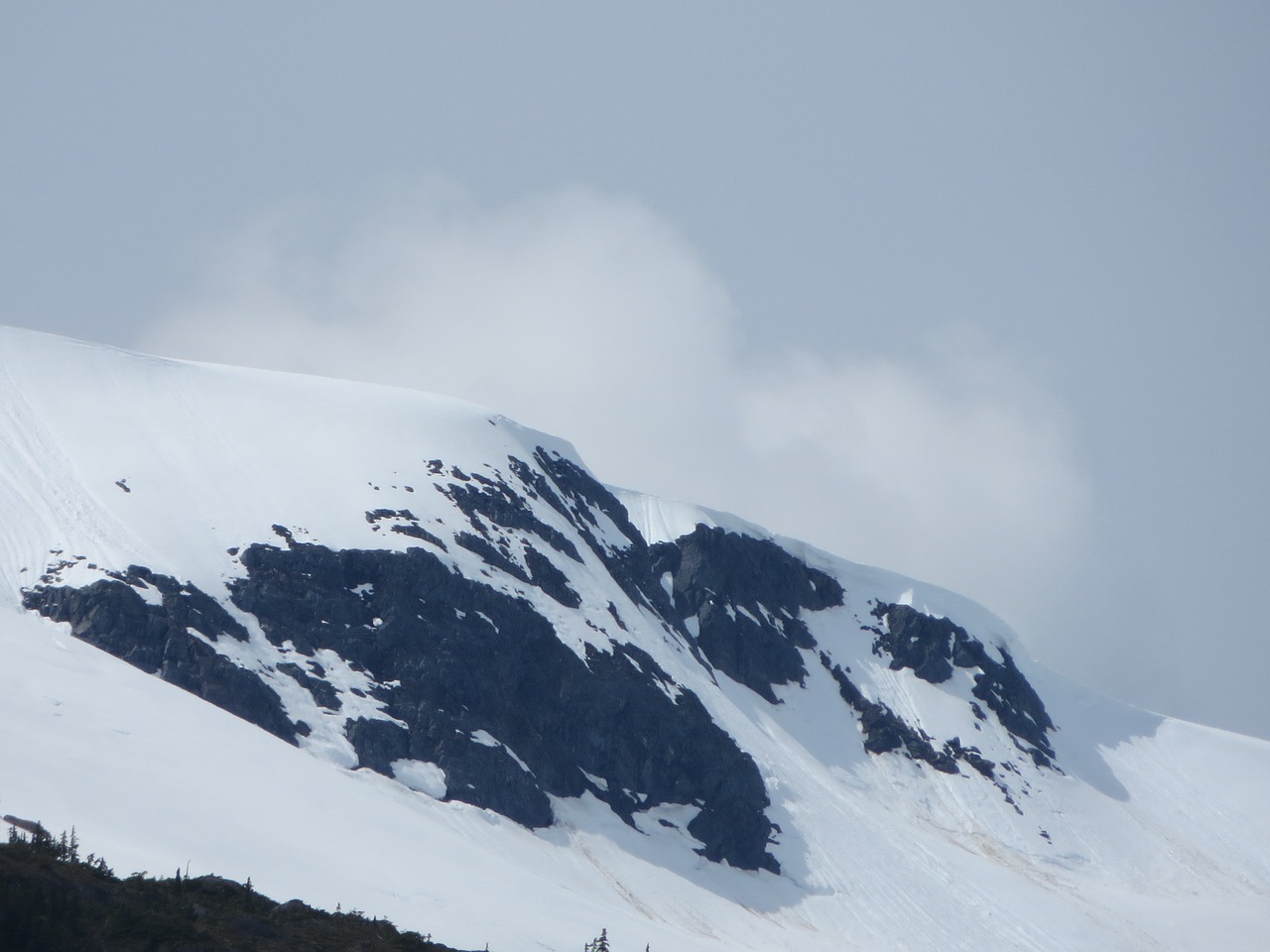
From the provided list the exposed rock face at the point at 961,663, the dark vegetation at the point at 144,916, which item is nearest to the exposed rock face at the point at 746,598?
the exposed rock face at the point at 961,663

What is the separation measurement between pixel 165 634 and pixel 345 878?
1147 inches

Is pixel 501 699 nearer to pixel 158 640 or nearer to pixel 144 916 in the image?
pixel 158 640

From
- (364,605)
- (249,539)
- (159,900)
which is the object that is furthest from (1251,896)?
(159,900)

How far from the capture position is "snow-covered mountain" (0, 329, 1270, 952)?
52344mm

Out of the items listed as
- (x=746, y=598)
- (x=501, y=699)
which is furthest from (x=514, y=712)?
(x=746, y=598)

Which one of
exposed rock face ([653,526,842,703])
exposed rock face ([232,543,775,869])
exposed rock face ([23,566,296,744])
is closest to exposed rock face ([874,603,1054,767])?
exposed rock face ([653,526,842,703])

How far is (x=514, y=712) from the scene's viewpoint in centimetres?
8438

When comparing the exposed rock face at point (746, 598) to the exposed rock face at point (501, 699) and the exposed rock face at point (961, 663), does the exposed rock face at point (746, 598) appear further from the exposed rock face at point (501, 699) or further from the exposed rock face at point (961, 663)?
the exposed rock face at point (501, 699)

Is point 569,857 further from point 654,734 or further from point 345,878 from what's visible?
point 345,878

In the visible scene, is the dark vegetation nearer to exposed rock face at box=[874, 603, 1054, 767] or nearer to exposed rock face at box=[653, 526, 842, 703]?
→ exposed rock face at box=[653, 526, 842, 703]

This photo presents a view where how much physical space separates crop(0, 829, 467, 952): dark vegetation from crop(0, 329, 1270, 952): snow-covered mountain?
36.0 feet

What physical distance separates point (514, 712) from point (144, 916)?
59405mm

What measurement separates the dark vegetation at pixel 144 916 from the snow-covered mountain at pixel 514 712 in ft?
36.0

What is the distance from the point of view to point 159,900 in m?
26.8
